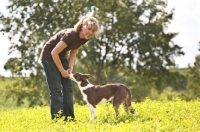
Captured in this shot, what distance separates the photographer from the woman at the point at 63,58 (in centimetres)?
971

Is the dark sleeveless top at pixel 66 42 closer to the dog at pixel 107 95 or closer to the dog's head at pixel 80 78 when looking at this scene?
the dog's head at pixel 80 78

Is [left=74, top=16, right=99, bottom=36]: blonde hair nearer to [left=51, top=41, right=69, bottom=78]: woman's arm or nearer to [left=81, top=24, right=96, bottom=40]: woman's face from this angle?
[left=81, top=24, right=96, bottom=40]: woman's face

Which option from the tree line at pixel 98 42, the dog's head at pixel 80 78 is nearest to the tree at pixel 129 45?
the tree line at pixel 98 42

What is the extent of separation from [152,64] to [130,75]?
9.24 ft

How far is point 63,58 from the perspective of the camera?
1028 centimetres

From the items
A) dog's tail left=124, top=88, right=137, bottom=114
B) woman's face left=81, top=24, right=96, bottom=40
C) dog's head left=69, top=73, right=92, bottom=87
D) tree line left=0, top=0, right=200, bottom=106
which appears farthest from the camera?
tree line left=0, top=0, right=200, bottom=106

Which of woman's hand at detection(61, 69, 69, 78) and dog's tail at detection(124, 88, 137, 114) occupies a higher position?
woman's hand at detection(61, 69, 69, 78)

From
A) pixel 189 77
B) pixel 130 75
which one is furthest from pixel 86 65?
pixel 189 77

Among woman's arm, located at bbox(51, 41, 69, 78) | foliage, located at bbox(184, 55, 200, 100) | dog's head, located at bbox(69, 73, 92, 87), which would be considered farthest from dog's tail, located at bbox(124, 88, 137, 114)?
foliage, located at bbox(184, 55, 200, 100)

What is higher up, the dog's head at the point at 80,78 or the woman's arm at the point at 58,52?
the woman's arm at the point at 58,52

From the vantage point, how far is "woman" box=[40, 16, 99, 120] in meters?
9.71

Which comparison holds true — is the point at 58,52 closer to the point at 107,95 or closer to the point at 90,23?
the point at 90,23

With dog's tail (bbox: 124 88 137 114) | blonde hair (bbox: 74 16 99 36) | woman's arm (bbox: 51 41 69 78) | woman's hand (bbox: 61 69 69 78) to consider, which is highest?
blonde hair (bbox: 74 16 99 36)

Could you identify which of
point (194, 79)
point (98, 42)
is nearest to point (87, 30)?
point (98, 42)
